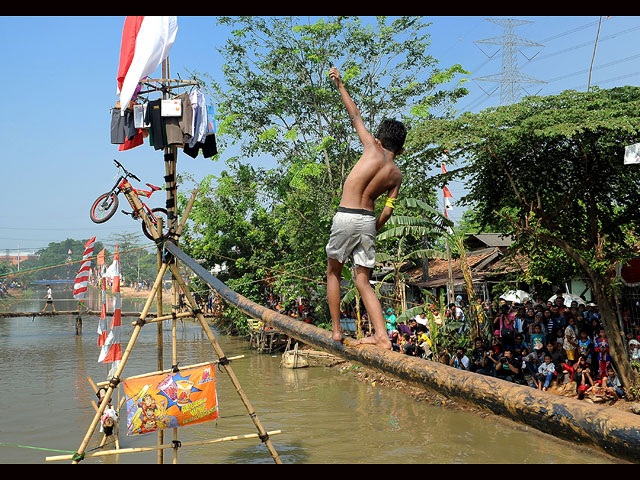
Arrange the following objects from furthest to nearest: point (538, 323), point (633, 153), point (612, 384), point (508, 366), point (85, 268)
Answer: point (85, 268) → point (538, 323) → point (508, 366) → point (612, 384) → point (633, 153)

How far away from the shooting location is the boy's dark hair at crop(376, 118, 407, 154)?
303 centimetres

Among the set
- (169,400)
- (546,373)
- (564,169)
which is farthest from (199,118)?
(546,373)

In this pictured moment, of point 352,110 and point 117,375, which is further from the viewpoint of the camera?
point 117,375

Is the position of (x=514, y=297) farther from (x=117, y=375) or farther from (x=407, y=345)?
(x=117, y=375)

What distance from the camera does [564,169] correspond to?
34.9ft

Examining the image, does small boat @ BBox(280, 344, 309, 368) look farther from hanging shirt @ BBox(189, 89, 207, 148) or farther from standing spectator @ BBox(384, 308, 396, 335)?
hanging shirt @ BBox(189, 89, 207, 148)

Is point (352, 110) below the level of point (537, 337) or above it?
above

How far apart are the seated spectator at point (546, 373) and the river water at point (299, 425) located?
93 centimetres

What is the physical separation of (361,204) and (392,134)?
15.6 inches

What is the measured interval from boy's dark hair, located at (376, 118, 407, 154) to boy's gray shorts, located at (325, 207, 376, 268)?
1.21 feet

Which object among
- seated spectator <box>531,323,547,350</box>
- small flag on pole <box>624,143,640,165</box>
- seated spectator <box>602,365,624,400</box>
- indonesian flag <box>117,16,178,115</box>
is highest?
indonesian flag <box>117,16,178,115</box>

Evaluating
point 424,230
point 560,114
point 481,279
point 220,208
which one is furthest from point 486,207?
point 220,208

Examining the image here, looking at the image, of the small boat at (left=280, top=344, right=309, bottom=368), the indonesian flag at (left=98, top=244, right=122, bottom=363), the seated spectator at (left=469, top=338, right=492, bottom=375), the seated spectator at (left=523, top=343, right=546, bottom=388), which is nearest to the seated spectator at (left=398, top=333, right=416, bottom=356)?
the seated spectator at (left=469, top=338, right=492, bottom=375)

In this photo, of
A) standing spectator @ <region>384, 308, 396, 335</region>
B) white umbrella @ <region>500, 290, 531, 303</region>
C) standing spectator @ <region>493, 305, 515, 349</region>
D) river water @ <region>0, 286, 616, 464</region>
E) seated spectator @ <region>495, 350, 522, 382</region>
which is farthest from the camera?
white umbrella @ <region>500, 290, 531, 303</region>
